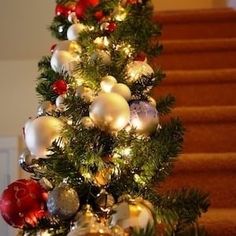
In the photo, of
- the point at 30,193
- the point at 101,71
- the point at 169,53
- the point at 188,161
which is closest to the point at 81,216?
the point at 30,193

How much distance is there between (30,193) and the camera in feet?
2.38

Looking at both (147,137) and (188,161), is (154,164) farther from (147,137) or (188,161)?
(188,161)

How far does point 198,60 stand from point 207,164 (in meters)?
0.80

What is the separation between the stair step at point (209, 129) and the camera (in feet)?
5.52

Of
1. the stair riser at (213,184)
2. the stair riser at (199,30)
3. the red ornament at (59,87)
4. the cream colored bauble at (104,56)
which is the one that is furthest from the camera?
the stair riser at (199,30)

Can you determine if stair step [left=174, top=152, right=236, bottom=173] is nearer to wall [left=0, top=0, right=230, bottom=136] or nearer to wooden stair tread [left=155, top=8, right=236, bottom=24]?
wooden stair tread [left=155, top=8, right=236, bottom=24]

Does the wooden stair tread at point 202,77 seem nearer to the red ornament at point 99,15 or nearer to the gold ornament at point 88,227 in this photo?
the red ornament at point 99,15

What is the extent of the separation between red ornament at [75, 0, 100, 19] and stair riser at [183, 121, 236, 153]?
1.82ft

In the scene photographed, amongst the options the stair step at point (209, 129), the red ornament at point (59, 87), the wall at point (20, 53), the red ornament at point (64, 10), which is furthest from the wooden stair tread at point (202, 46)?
the red ornament at point (59, 87)

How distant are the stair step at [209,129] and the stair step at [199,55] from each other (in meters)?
0.48

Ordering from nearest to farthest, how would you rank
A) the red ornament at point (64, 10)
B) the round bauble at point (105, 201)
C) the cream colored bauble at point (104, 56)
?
the round bauble at point (105, 201) → the cream colored bauble at point (104, 56) → the red ornament at point (64, 10)

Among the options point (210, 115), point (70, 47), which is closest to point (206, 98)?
point (210, 115)

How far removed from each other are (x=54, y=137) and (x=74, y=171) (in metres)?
0.07

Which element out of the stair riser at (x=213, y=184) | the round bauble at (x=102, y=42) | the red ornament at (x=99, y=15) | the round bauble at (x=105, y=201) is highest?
the red ornament at (x=99, y=15)
